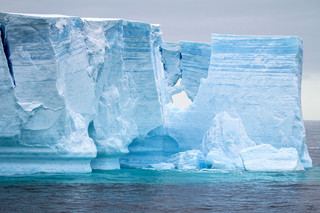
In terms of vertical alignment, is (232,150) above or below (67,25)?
below

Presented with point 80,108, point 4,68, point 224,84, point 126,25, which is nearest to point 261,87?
point 224,84

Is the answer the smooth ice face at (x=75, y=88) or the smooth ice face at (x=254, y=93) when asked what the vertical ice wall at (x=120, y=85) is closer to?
the smooth ice face at (x=75, y=88)

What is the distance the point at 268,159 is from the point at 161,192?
502cm

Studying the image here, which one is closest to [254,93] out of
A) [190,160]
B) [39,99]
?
[190,160]

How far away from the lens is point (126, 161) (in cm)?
2252

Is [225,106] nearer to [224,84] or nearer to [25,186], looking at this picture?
[224,84]

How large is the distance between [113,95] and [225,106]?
12.6 ft

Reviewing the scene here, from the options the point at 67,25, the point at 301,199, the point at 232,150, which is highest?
the point at 67,25

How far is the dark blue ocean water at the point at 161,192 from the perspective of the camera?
1501 centimetres

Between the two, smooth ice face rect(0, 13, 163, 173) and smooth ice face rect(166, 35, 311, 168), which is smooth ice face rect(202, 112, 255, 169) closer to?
smooth ice face rect(166, 35, 311, 168)

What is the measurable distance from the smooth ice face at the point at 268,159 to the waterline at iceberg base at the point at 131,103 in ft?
0.10

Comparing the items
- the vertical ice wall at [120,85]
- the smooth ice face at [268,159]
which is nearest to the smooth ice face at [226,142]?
the smooth ice face at [268,159]

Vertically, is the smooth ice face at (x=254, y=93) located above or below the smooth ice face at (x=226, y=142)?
above

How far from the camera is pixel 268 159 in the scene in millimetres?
20734
